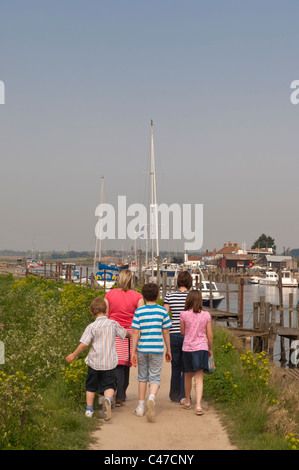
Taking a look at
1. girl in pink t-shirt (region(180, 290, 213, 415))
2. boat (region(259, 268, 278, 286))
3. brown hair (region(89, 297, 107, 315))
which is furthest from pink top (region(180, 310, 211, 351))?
boat (region(259, 268, 278, 286))

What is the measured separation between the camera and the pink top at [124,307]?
8.38m

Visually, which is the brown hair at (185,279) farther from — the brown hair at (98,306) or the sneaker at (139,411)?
the sneaker at (139,411)

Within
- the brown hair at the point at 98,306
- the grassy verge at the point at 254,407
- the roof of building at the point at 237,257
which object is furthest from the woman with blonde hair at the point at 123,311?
the roof of building at the point at 237,257

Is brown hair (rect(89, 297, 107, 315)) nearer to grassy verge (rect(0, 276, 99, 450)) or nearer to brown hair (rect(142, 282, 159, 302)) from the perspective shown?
brown hair (rect(142, 282, 159, 302))

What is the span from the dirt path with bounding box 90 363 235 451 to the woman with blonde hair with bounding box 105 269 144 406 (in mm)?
564

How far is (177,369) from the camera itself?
883 centimetres

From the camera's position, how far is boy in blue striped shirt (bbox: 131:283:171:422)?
25.8 feet

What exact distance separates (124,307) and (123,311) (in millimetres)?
62

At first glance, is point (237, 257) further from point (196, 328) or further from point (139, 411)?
point (139, 411)

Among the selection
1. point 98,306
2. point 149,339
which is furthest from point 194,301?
point 98,306

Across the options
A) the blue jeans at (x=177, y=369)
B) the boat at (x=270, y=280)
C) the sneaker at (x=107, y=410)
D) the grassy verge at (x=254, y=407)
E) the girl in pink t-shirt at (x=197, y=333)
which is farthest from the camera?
the boat at (x=270, y=280)
